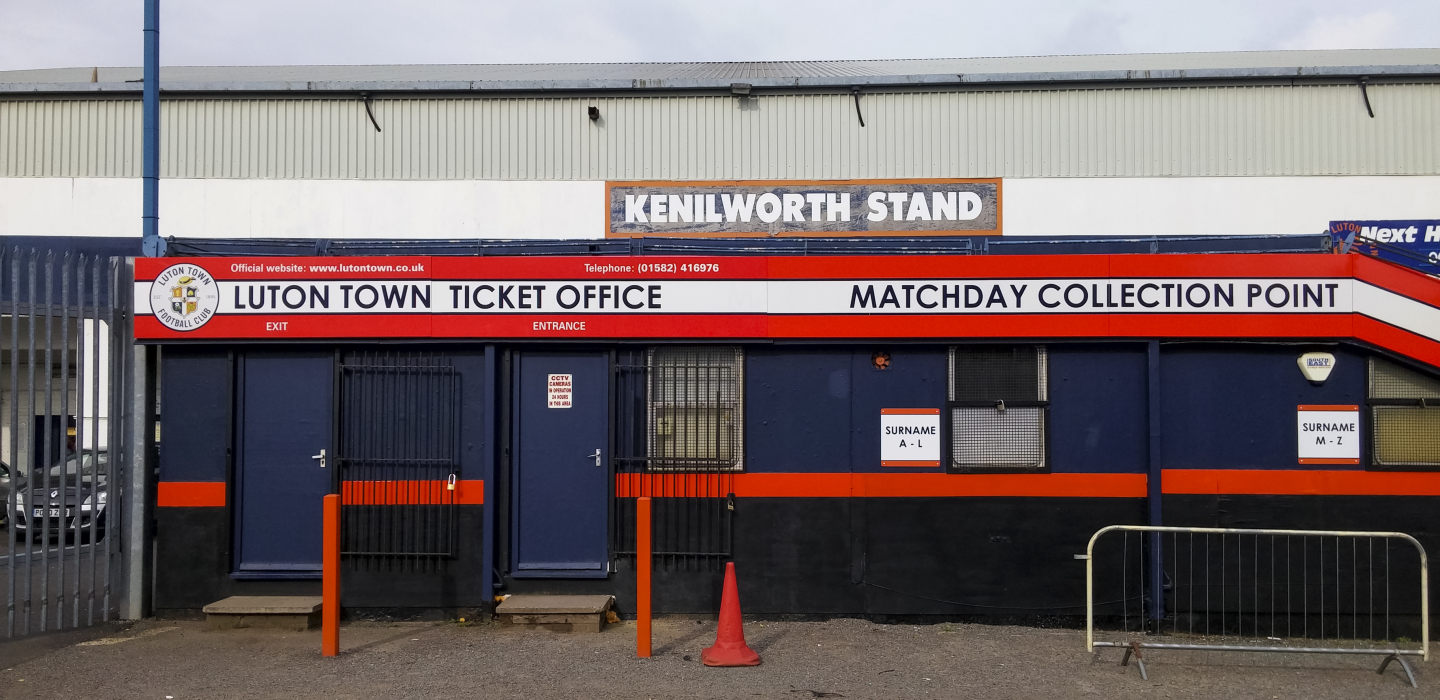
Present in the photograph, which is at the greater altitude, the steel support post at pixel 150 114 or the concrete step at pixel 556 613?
the steel support post at pixel 150 114

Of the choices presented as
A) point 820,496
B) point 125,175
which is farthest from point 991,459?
point 125,175

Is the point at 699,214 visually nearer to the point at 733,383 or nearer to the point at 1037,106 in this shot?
the point at 1037,106

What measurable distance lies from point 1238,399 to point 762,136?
11.3m

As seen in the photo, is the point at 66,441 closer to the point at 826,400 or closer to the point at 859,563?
the point at 826,400

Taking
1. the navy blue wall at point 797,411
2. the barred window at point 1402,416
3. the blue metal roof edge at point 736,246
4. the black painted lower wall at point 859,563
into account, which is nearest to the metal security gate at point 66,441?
the black painted lower wall at point 859,563

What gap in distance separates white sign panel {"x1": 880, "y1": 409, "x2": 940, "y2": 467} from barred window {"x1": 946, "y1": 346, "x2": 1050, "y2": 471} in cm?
15

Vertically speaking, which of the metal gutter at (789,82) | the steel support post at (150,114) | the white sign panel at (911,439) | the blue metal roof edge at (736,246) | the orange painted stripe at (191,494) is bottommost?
the orange painted stripe at (191,494)

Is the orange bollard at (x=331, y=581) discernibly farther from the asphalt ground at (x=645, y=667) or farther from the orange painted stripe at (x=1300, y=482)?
the orange painted stripe at (x=1300, y=482)

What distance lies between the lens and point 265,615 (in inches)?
315

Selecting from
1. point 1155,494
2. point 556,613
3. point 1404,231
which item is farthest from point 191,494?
point 1404,231

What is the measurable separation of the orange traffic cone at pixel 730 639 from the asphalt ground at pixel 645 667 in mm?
111

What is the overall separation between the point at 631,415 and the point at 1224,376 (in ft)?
16.7

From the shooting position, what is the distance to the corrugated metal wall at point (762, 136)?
699 inches

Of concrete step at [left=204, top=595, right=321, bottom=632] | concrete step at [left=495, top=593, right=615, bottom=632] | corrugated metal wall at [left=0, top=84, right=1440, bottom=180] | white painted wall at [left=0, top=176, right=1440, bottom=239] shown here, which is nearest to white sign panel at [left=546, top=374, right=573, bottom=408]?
concrete step at [left=495, top=593, right=615, bottom=632]
